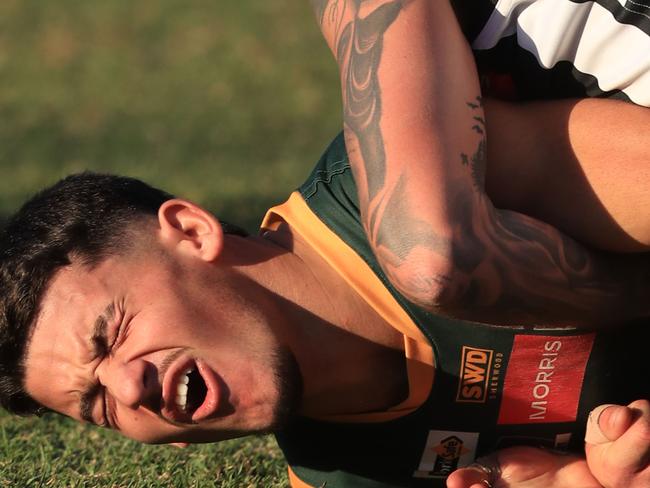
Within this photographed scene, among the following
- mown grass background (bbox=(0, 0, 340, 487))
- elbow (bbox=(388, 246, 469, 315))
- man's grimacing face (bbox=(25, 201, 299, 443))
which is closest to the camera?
elbow (bbox=(388, 246, 469, 315))

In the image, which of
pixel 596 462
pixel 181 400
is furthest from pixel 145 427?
pixel 596 462

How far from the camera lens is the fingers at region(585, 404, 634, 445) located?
3221 mm

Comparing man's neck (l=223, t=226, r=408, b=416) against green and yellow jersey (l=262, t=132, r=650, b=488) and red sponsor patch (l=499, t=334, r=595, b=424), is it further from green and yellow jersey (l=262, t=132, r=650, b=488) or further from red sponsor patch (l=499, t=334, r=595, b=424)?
red sponsor patch (l=499, t=334, r=595, b=424)

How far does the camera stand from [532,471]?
11.6 ft

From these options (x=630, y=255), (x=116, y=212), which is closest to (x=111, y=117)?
(x=116, y=212)

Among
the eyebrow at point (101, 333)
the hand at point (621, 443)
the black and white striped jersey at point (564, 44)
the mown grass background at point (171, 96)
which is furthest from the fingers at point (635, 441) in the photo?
the mown grass background at point (171, 96)

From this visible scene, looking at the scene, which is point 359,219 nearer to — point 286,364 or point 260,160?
point 286,364

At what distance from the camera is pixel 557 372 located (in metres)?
3.57

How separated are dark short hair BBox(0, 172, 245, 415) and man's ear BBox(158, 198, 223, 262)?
89 mm

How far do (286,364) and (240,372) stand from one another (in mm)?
148

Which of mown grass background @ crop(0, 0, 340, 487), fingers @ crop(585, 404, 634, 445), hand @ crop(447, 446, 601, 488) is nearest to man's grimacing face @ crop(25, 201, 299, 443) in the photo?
hand @ crop(447, 446, 601, 488)

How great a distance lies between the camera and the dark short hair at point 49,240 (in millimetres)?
3402

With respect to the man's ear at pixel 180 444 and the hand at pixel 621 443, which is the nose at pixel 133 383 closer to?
the man's ear at pixel 180 444

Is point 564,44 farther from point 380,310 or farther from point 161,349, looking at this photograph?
point 161,349
